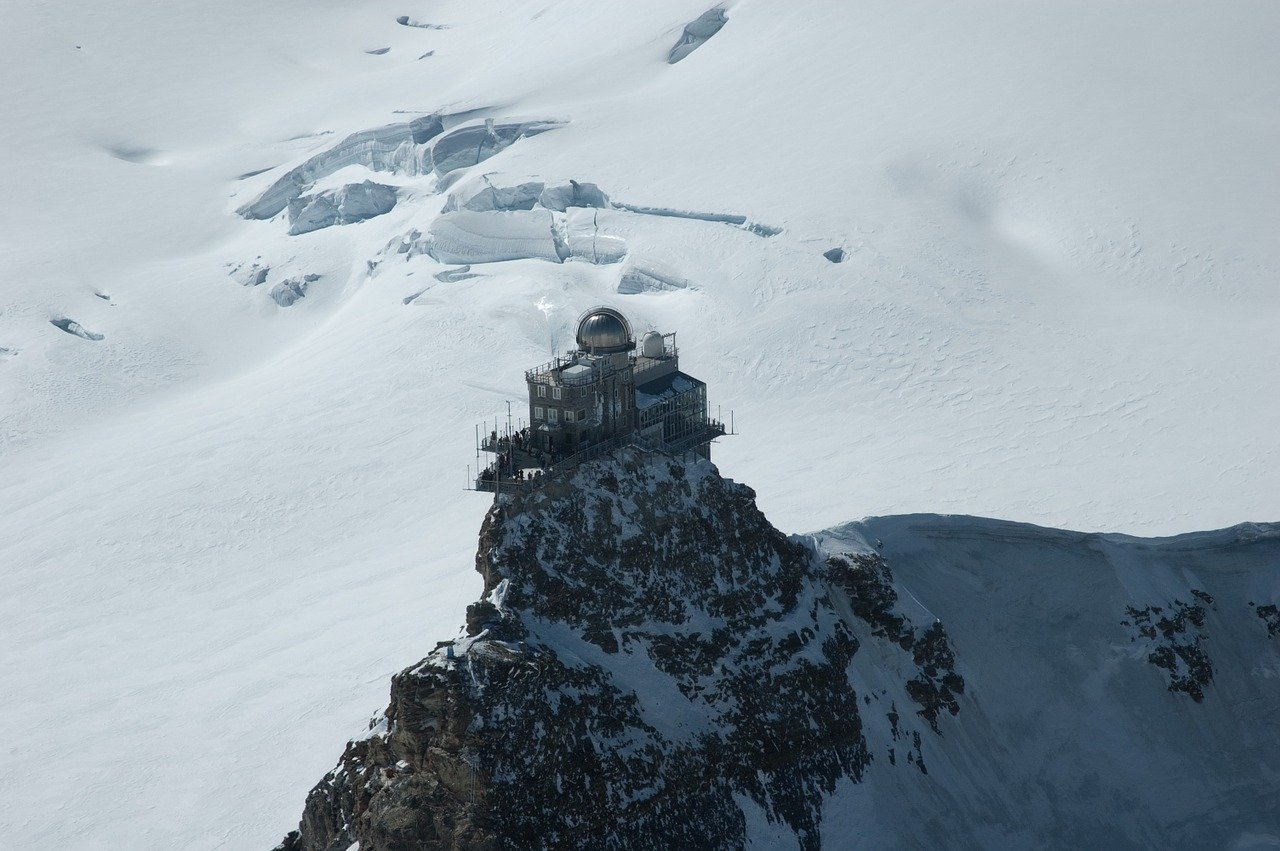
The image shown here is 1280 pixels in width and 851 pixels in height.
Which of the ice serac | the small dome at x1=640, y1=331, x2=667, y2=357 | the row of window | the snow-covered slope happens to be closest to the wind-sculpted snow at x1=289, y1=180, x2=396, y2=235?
the ice serac

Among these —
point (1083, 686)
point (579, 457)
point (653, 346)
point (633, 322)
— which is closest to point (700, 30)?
point (633, 322)

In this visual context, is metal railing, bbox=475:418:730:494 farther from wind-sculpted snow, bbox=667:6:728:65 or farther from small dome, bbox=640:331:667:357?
wind-sculpted snow, bbox=667:6:728:65

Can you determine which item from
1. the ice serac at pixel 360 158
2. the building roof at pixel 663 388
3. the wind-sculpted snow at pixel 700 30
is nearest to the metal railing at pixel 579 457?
the building roof at pixel 663 388

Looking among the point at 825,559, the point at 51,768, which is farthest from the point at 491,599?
the point at 51,768

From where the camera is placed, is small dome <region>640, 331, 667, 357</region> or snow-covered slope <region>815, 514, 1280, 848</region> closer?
snow-covered slope <region>815, 514, 1280, 848</region>

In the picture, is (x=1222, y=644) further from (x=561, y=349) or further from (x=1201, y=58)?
(x=1201, y=58)

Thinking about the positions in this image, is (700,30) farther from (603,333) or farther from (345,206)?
(603,333)

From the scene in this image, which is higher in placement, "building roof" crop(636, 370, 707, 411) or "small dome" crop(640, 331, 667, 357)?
"small dome" crop(640, 331, 667, 357)

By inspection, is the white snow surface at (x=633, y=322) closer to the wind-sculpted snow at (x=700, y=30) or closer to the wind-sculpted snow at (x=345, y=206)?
the wind-sculpted snow at (x=700, y=30)
